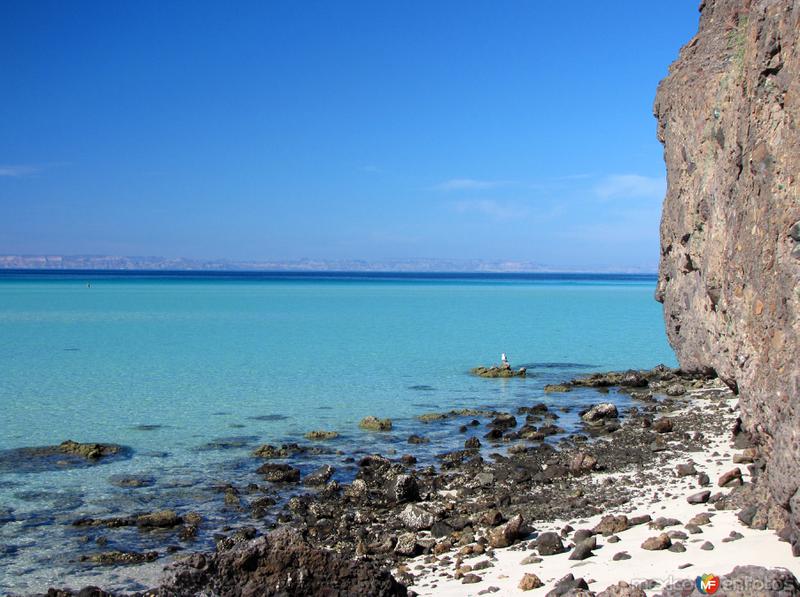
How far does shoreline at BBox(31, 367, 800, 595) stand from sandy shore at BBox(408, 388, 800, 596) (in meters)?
0.03

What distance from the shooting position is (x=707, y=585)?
682 centimetres

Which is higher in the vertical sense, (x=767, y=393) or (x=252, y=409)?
(x=767, y=393)

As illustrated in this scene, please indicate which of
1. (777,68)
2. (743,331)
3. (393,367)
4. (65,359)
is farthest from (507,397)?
(65,359)

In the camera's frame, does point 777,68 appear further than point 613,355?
No

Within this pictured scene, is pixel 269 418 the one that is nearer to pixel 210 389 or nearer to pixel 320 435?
pixel 320 435

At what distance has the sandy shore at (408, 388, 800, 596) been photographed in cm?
897

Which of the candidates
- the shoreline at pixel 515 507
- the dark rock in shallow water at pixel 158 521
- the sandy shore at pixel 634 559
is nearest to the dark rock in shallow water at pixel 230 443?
the shoreline at pixel 515 507

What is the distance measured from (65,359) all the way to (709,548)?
36.3 metres

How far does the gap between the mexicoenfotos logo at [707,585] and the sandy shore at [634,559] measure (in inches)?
45.8

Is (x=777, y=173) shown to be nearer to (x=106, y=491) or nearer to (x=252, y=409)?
(x=106, y=491)

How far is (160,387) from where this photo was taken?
30797 millimetres

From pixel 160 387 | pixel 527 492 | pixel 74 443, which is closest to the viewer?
pixel 527 492

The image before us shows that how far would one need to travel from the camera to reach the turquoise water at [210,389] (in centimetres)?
1529

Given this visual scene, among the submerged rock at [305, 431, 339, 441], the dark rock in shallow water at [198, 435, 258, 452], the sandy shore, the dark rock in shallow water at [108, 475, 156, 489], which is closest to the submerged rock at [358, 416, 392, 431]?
the submerged rock at [305, 431, 339, 441]
